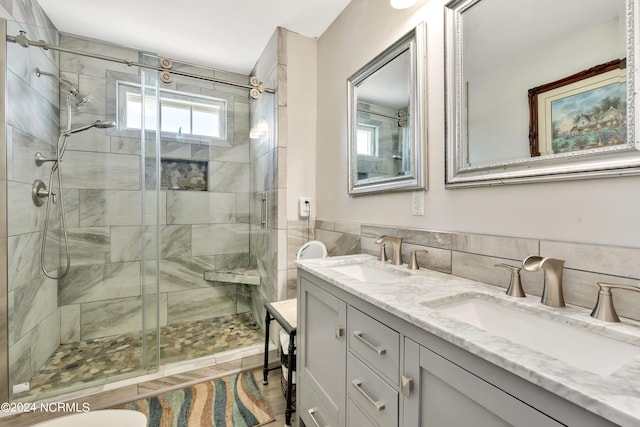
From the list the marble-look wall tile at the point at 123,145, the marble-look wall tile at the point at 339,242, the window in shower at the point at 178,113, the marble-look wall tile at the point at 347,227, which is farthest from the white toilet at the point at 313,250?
the marble-look wall tile at the point at 123,145

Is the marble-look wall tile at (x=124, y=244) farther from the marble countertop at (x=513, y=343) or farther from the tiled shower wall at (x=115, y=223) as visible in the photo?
the marble countertop at (x=513, y=343)

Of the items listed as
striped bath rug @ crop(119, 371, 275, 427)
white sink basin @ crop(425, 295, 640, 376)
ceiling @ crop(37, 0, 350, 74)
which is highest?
ceiling @ crop(37, 0, 350, 74)

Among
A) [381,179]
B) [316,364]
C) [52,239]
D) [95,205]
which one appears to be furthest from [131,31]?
[316,364]

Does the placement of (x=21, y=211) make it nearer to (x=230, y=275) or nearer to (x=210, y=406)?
(x=230, y=275)

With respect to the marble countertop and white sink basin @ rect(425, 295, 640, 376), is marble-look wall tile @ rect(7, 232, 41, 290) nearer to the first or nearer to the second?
the marble countertop

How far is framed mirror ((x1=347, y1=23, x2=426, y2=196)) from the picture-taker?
1.30 metres

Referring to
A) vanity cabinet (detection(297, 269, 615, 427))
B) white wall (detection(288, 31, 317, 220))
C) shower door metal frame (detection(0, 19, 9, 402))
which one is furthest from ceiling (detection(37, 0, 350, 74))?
vanity cabinet (detection(297, 269, 615, 427))

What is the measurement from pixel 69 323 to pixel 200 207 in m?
1.39

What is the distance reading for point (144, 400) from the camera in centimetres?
168

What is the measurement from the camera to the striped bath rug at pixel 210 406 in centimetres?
150

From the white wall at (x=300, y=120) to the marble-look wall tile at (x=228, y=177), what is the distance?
761 millimetres

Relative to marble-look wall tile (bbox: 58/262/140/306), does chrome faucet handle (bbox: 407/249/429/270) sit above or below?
above

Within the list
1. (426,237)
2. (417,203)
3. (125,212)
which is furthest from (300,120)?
(125,212)

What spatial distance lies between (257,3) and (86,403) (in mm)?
2795
